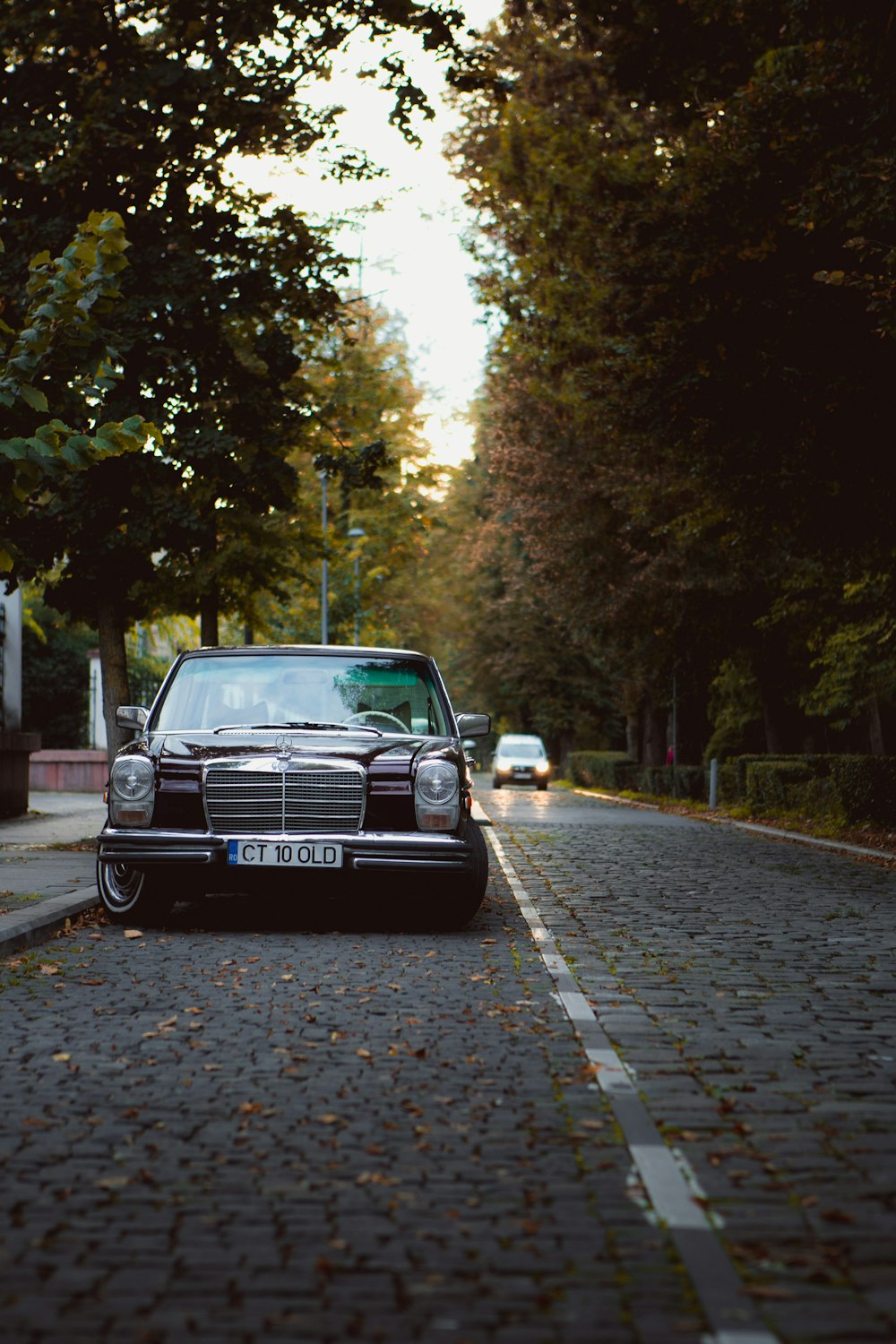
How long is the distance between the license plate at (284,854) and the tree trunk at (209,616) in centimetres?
828

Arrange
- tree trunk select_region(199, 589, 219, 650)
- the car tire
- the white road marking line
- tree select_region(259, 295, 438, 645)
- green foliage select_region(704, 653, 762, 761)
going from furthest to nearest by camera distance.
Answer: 1. green foliage select_region(704, 653, 762, 761)
2. tree select_region(259, 295, 438, 645)
3. tree trunk select_region(199, 589, 219, 650)
4. the car tire
5. the white road marking line

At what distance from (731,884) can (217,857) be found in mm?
5704

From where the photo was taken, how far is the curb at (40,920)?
9.75 metres

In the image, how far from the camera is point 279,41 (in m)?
16.6

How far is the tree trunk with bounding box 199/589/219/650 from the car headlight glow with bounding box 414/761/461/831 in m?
8.37

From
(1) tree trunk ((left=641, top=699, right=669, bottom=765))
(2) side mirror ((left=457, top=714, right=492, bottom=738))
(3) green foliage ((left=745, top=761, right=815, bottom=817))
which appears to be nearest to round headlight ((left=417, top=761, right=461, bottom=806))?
(2) side mirror ((left=457, top=714, right=492, bottom=738))

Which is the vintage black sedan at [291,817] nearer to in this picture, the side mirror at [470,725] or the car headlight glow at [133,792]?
the car headlight glow at [133,792]

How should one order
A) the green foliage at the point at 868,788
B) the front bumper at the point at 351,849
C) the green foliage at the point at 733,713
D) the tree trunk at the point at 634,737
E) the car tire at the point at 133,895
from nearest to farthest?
the front bumper at the point at 351,849
the car tire at the point at 133,895
the green foliage at the point at 868,788
the green foliage at the point at 733,713
the tree trunk at the point at 634,737

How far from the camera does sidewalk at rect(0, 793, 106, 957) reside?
10.4 metres

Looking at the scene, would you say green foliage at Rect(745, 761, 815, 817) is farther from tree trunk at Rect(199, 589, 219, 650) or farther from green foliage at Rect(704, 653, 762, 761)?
green foliage at Rect(704, 653, 762, 761)

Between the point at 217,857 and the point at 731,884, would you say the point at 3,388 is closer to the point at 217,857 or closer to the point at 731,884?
the point at 217,857

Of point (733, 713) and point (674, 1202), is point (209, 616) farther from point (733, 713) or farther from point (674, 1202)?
point (733, 713)

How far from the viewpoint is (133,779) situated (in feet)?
35.7

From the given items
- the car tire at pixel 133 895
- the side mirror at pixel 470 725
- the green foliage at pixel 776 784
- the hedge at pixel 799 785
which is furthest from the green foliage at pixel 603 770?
the car tire at pixel 133 895
